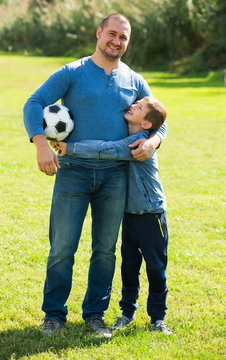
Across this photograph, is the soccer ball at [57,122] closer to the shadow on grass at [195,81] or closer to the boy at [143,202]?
the boy at [143,202]

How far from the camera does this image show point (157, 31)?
110ft

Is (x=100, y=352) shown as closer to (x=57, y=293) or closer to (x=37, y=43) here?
(x=57, y=293)

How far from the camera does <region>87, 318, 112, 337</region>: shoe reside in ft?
12.2

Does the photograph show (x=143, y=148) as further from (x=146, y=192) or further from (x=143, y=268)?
(x=143, y=268)

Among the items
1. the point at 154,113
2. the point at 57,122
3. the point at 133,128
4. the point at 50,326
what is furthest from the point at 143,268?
the point at 57,122

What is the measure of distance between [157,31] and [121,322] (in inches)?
1245

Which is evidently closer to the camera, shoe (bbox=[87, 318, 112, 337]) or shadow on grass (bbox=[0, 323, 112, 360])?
shadow on grass (bbox=[0, 323, 112, 360])

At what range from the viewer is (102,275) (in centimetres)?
380

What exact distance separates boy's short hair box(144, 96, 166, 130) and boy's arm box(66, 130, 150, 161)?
9.9 inches

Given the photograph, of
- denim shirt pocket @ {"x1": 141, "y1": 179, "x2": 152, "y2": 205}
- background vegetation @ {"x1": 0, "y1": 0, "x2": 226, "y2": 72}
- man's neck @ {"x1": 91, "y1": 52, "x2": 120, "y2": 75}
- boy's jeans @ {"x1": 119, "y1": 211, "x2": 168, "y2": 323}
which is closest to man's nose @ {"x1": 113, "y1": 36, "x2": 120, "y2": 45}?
man's neck @ {"x1": 91, "y1": 52, "x2": 120, "y2": 75}

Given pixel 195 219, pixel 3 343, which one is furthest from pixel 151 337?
pixel 195 219

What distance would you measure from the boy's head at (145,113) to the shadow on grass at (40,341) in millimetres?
1539

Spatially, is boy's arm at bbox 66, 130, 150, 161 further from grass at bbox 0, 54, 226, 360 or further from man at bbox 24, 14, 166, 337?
grass at bbox 0, 54, 226, 360

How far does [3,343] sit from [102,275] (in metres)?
0.83
